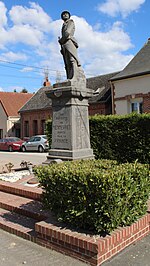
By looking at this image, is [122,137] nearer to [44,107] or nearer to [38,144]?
[38,144]

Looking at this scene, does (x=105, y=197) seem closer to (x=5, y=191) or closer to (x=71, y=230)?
(x=71, y=230)

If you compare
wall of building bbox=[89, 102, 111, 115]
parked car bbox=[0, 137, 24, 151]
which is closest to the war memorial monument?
wall of building bbox=[89, 102, 111, 115]

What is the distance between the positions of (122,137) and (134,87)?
32.9ft

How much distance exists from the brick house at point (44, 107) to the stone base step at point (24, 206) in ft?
61.4

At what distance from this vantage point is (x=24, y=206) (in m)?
5.40

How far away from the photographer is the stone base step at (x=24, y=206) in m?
4.87

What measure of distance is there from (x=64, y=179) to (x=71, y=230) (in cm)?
72

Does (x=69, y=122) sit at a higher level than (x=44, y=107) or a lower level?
lower

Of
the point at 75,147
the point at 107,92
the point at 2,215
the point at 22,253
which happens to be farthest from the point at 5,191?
the point at 107,92

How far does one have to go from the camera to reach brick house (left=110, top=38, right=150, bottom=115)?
18344 millimetres

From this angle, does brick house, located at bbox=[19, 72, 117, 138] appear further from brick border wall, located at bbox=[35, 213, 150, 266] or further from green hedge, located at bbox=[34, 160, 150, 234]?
brick border wall, located at bbox=[35, 213, 150, 266]

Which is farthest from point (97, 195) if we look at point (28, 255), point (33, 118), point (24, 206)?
point (33, 118)

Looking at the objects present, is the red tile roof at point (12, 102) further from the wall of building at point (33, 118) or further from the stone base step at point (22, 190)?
the stone base step at point (22, 190)

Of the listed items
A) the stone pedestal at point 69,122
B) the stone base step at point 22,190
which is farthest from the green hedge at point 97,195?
the stone pedestal at point 69,122
